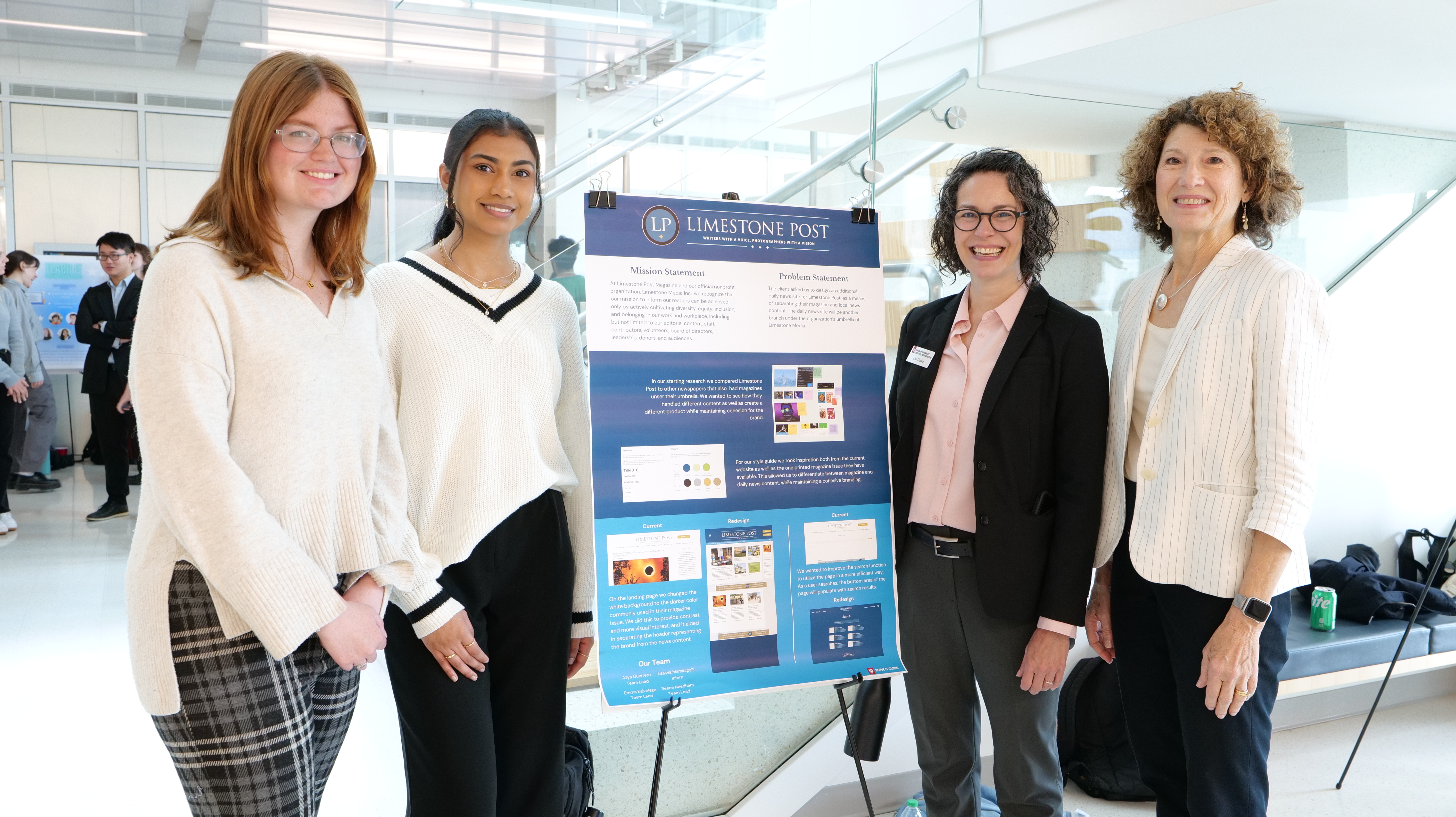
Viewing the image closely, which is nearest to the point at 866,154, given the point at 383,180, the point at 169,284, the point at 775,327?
the point at 775,327

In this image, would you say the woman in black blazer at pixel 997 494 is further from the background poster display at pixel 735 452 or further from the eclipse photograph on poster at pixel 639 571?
the eclipse photograph on poster at pixel 639 571

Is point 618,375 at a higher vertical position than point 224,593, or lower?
higher

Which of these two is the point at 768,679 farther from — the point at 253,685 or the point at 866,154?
the point at 866,154

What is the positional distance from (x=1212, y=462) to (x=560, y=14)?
7.35 meters

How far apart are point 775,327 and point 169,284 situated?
1.22 meters

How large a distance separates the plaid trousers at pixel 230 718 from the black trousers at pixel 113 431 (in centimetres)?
633

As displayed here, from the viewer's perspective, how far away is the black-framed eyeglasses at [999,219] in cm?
205

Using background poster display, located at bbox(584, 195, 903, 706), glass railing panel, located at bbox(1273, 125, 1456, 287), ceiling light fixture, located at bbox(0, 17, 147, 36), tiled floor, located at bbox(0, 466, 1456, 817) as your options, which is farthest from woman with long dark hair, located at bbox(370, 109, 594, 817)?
ceiling light fixture, located at bbox(0, 17, 147, 36)

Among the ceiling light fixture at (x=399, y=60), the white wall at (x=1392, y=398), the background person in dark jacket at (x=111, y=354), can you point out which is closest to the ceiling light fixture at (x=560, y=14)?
the ceiling light fixture at (x=399, y=60)

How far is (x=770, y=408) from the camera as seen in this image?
2.16 metres

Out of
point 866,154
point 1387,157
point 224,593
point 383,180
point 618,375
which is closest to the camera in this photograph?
point 224,593

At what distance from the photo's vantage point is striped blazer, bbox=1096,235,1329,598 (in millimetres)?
1763

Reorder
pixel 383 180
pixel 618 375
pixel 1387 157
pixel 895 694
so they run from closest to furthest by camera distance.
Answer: pixel 618 375, pixel 895 694, pixel 1387 157, pixel 383 180

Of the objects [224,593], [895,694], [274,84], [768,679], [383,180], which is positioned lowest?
[895,694]
